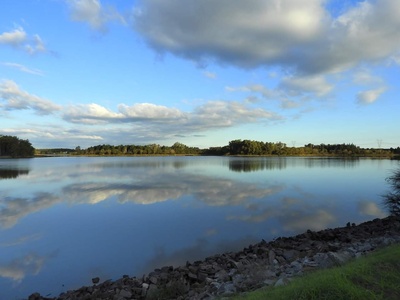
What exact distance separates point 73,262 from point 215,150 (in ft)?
593

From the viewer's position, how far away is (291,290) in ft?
15.9

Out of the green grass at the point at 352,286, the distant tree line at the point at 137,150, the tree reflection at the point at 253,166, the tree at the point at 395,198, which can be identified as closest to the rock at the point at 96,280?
the green grass at the point at 352,286

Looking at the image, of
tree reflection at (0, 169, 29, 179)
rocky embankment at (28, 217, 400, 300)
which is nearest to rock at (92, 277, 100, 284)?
rocky embankment at (28, 217, 400, 300)

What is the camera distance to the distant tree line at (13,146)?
132 m

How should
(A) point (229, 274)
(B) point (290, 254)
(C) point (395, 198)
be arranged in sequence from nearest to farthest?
1. (A) point (229, 274)
2. (B) point (290, 254)
3. (C) point (395, 198)

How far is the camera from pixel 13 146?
432ft

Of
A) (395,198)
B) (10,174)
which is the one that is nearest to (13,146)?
(10,174)

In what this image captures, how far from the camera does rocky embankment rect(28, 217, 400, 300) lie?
702 centimetres

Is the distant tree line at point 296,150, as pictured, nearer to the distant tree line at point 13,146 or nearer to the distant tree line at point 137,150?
the distant tree line at point 137,150

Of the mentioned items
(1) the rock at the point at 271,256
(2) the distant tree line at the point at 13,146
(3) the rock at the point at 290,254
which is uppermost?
(2) the distant tree line at the point at 13,146

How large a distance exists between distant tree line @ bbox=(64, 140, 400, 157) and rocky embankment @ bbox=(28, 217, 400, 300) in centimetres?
15033

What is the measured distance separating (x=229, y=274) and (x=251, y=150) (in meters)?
153

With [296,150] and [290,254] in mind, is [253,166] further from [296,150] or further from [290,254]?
[296,150]

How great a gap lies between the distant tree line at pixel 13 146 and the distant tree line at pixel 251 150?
4697 centimetres
